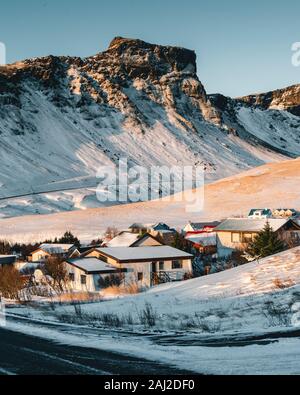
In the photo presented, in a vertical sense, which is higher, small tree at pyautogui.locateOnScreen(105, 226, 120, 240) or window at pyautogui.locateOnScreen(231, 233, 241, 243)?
small tree at pyautogui.locateOnScreen(105, 226, 120, 240)

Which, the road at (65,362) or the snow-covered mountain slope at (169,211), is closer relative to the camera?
the road at (65,362)

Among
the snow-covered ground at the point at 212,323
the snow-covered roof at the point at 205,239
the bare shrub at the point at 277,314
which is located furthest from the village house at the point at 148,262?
the bare shrub at the point at 277,314

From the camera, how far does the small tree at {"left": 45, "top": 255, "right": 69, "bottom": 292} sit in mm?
44500

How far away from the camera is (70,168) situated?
196500 millimetres

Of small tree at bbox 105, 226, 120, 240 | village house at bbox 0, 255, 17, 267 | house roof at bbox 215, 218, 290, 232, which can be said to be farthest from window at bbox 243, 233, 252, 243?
village house at bbox 0, 255, 17, 267

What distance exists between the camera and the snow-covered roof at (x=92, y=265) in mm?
45669

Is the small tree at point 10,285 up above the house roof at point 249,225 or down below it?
below

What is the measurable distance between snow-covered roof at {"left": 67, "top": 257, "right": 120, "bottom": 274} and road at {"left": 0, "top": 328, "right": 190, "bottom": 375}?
30.2m

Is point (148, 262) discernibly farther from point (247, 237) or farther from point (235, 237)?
point (235, 237)

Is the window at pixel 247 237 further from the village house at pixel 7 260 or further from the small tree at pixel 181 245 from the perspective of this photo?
the village house at pixel 7 260

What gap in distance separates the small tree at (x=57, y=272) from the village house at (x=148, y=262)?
3.03 metres

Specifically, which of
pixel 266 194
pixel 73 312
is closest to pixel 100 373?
pixel 73 312

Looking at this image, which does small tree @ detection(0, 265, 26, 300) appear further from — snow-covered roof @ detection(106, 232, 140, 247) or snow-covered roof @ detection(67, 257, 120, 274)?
snow-covered roof @ detection(106, 232, 140, 247)
